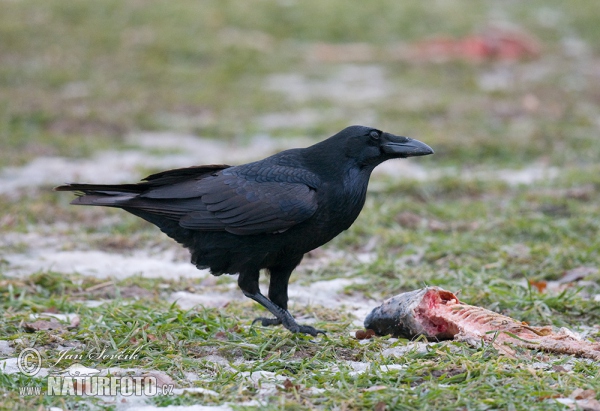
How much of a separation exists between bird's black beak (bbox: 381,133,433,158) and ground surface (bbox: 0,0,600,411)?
1024mm

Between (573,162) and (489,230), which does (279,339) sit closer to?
(489,230)

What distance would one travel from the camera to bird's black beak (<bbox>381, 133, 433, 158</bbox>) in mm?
4816

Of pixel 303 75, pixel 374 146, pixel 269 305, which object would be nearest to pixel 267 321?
pixel 269 305

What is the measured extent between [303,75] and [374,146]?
997 centimetres

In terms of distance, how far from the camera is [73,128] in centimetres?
1102

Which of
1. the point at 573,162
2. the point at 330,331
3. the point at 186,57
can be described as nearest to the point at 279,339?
the point at 330,331

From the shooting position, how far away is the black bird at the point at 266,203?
15.0 feet

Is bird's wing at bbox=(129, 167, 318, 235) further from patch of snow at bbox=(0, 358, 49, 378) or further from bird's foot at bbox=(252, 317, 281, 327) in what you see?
patch of snow at bbox=(0, 358, 49, 378)

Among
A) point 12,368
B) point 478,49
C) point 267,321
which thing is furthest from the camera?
point 478,49

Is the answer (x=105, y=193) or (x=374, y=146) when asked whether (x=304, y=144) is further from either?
(x=105, y=193)

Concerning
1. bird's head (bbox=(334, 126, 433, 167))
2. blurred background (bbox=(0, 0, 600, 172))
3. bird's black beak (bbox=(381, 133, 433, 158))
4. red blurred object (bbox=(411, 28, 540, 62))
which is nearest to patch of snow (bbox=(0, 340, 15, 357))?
bird's head (bbox=(334, 126, 433, 167))

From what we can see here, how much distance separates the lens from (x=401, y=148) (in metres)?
4.82

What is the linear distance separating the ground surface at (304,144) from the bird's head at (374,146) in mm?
972

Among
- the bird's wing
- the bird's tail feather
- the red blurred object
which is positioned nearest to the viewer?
the bird's wing
